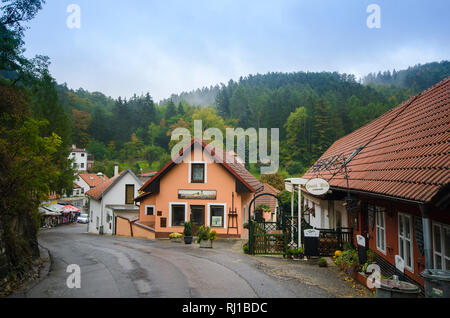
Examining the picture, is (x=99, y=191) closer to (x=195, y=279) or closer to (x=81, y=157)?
(x=195, y=279)

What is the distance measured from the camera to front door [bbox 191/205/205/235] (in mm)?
20828

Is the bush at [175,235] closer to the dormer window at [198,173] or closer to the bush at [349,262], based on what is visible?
the dormer window at [198,173]

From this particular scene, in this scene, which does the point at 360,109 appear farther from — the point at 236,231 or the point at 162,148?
the point at 236,231

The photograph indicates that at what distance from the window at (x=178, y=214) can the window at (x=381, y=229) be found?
1366 centimetres

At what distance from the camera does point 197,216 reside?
21.0m

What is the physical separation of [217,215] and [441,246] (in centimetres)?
1562

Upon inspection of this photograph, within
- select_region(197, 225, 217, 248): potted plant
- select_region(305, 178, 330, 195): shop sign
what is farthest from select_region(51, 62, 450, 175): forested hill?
select_region(305, 178, 330, 195): shop sign

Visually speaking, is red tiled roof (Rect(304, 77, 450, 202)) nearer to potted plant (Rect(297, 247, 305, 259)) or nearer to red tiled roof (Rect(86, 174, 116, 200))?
potted plant (Rect(297, 247, 305, 259))

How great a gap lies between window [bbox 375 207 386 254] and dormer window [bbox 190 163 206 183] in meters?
12.8

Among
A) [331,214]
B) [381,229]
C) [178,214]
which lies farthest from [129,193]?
[381,229]

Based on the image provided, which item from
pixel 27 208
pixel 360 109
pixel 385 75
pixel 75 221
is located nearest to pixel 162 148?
pixel 75 221

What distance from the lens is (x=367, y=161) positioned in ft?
36.1

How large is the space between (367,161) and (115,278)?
905 centimetres

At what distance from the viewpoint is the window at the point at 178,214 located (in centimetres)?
2114
